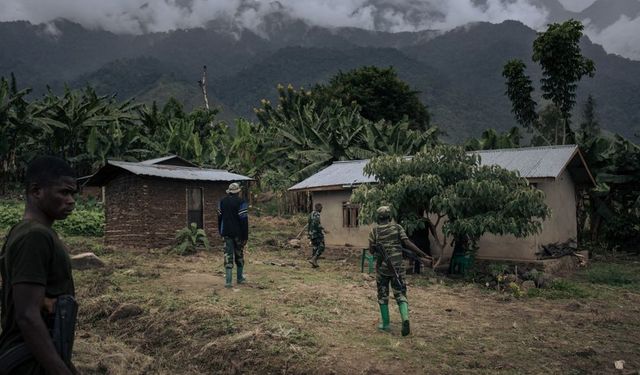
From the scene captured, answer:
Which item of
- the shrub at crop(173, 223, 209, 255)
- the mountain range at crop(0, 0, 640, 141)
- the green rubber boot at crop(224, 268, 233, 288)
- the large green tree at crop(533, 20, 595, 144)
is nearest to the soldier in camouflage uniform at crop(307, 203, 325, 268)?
the shrub at crop(173, 223, 209, 255)

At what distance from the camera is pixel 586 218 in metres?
20.8

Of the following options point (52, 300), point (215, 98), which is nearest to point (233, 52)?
point (215, 98)

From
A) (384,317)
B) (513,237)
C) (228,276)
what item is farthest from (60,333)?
(513,237)

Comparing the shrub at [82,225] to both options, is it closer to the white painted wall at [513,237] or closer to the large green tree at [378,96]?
the white painted wall at [513,237]

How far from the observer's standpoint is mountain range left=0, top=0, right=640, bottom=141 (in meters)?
78.6

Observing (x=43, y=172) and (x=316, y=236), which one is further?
(x=316, y=236)

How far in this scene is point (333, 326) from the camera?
7449 millimetres

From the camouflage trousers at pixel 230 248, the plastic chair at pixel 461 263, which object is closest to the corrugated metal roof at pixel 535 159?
the plastic chair at pixel 461 263

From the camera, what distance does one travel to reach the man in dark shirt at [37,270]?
2297mm

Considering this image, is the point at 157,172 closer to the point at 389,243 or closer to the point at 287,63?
the point at 389,243

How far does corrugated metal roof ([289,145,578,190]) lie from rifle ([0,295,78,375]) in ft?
41.6

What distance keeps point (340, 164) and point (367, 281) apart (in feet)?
28.9

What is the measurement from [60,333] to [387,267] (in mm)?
5048

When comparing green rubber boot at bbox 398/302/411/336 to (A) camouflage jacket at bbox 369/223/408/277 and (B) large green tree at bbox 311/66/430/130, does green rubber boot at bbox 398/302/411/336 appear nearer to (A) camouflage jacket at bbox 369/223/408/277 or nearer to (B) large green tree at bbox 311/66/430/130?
(A) camouflage jacket at bbox 369/223/408/277
